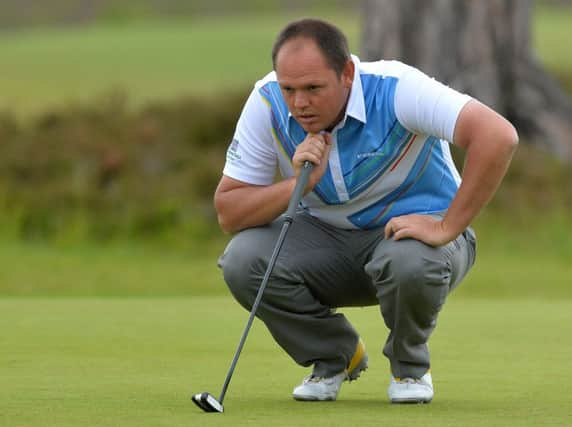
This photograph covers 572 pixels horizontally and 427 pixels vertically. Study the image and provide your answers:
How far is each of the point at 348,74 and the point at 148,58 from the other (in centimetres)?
1971

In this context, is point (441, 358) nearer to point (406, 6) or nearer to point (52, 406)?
point (52, 406)

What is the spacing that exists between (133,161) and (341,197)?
8.86 m

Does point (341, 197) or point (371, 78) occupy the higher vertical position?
point (371, 78)

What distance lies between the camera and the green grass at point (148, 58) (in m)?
19.4

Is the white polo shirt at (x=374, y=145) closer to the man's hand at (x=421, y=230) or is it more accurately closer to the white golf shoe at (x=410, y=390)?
the man's hand at (x=421, y=230)

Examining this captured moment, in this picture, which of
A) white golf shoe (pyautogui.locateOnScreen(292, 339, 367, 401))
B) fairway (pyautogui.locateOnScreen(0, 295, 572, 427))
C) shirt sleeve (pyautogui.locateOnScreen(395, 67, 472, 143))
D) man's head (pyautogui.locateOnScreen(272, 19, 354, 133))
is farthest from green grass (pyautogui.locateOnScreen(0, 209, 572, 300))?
man's head (pyautogui.locateOnScreen(272, 19, 354, 133))

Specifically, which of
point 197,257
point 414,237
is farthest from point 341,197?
point 197,257

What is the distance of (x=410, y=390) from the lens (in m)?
4.80

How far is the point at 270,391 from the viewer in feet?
16.6

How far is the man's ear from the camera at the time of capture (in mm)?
4742

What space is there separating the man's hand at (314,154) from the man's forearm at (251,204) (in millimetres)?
122

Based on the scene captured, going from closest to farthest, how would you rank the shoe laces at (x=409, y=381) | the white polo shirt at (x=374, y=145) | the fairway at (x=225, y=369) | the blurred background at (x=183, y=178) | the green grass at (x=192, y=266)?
the fairway at (x=225, y=369)
the white polo shirt at (x=374, y=145)
the shoe laces at (x=409, y=381)
the green grass at (x=192, y=266)
the blurred background at (x=183, y=178)

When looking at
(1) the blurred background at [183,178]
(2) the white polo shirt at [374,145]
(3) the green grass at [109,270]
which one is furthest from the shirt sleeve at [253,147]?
(1) the blurred background at [183,178]

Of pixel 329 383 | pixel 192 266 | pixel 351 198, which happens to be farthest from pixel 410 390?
pixel 192 266
